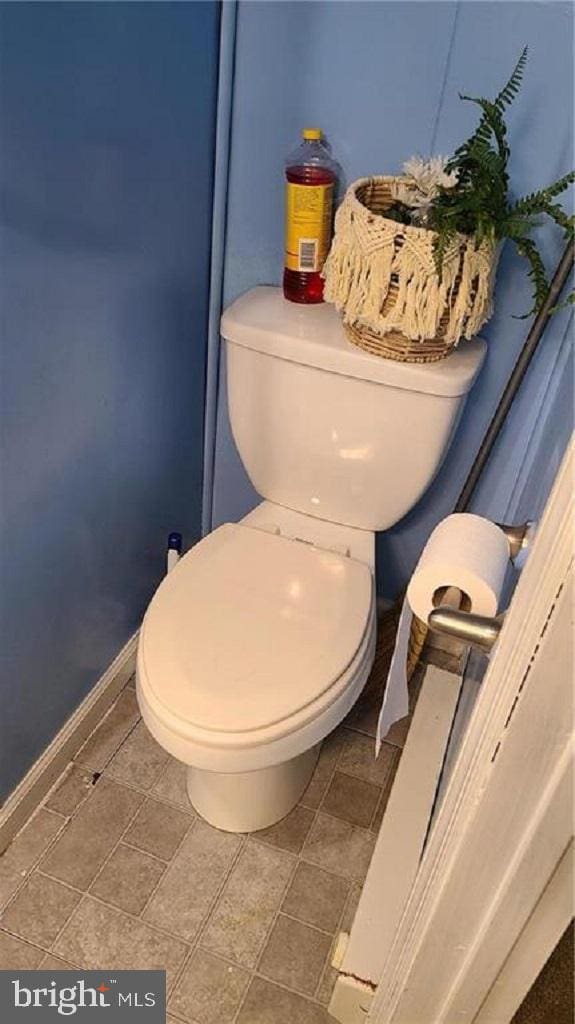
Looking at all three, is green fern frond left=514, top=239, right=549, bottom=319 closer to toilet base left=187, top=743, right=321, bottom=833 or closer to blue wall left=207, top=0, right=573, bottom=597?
blue wall left=207, top=0, right=573, bottom=597

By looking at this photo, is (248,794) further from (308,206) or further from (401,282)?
(308,206)

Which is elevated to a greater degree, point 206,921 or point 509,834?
point 509,834

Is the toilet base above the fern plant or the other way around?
the other way around

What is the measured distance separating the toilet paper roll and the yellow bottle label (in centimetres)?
77

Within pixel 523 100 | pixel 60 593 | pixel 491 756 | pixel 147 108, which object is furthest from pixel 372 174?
pixel 491 756

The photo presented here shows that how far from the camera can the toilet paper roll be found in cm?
65

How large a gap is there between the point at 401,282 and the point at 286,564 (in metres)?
0.49

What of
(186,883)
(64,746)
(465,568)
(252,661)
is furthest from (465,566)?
(64,746)

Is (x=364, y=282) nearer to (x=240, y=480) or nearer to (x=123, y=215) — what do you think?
(x=123, y=215)

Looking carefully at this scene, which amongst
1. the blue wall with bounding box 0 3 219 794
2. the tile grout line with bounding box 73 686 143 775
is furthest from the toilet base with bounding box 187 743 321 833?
the blue wall with bounding box 0 3 219 794

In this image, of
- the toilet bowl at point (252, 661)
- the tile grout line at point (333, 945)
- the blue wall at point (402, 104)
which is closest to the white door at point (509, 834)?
the toilet bowl at point (252, 661)

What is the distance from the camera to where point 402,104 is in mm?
1247

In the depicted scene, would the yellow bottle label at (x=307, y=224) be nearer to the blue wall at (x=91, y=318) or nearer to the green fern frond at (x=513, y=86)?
the blue wall at (x=91, y=318)

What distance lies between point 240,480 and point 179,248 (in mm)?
535
